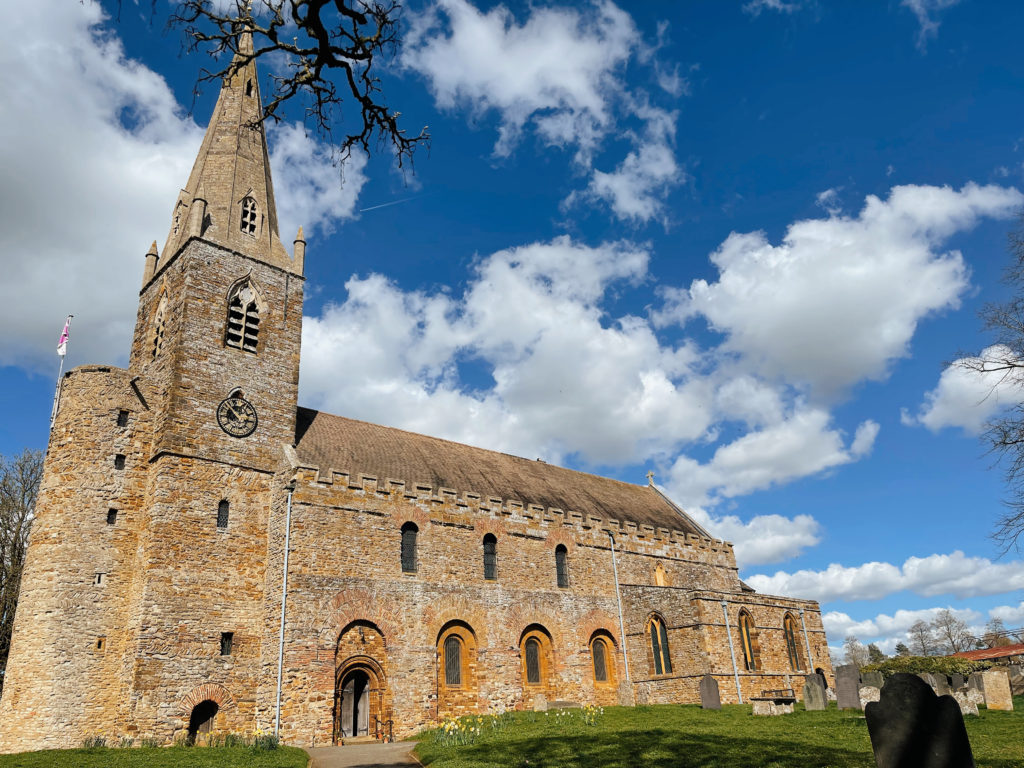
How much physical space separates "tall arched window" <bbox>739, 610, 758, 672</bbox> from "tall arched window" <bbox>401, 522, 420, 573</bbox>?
14957mm

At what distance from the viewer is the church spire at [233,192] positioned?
26.2m

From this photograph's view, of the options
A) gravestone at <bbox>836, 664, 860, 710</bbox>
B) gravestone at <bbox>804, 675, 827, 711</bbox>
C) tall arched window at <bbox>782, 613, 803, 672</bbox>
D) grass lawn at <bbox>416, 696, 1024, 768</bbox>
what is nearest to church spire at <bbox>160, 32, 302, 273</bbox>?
grass lawn at <bbox>416, 696, 1024, 768</bbox>

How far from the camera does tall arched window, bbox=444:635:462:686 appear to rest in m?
23.2

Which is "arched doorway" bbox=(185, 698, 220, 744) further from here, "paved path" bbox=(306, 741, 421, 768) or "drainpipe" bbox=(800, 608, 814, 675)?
"drainpipe" bbox=(800, 608, 814, 675)

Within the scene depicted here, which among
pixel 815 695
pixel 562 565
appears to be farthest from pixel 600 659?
pixel 815 695

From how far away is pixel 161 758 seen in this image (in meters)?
14.8

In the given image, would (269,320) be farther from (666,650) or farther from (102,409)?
(666,650)

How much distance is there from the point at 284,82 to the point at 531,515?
72.1 feet

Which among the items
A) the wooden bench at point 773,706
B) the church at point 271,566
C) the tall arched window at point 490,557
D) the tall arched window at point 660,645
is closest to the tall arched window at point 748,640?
the church at point 271,566

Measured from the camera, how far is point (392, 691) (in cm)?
2138

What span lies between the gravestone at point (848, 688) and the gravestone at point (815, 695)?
60cm

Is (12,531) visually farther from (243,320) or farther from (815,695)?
(815,695)

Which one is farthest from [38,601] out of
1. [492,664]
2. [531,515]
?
[531,515]

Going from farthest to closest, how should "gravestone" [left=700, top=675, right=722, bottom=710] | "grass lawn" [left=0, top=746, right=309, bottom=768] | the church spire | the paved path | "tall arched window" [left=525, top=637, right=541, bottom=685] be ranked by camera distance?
the church spire → "tall arched window" [left=525, top=637, right=541, bottom=685] → "gravestone" [left=700, top=675, right=722, bottom=710] → the paved path → "grass lawn" [left=0, top=746, right=309, bottom=768]
